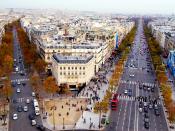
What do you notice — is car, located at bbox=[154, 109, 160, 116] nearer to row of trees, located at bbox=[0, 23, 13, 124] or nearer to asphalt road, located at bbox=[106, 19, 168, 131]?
asphalt road, located at bbox=[106, 19, 168, 131]

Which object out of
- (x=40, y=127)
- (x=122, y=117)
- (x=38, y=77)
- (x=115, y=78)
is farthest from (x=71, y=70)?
(x=40, y=127)

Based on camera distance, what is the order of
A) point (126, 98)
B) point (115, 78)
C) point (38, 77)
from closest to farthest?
1. point (126, 98)
2. point (38, 77)
3. point (115, 78)

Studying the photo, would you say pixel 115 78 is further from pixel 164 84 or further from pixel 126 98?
pixel 164 84

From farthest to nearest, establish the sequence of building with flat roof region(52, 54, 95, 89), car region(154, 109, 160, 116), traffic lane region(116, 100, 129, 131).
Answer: building with flat roof region(52, 54, 95, 89) → car region(154, 109, 160, 116) → traffic lane region(116, 100, 129, 131)

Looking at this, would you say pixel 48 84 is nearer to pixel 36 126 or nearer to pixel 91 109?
pixel 91 109

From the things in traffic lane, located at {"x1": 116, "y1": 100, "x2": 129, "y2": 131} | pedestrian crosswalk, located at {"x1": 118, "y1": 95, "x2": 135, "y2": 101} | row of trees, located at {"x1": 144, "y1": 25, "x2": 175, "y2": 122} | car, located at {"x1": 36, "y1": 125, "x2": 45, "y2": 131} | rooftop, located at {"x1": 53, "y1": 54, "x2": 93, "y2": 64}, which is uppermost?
rooftop, located at {"x1": 53, "y1": 54, "x2": 93, "y2": 64}

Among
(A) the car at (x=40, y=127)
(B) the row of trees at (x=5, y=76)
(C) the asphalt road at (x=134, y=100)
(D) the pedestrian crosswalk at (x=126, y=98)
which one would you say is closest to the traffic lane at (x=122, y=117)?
(C) the asphalt road at (x=134, y=100)

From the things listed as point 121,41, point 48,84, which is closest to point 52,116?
point 48,84

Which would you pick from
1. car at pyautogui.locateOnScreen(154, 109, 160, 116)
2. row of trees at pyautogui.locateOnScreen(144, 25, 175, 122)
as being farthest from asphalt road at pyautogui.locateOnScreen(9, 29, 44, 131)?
row of trees at pyautogui.locateOnScreen(144, 25, 175, 122)

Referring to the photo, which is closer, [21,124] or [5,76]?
[21,124]

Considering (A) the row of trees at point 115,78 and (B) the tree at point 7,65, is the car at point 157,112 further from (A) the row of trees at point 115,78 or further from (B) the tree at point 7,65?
(B) the tree at point 7,65
